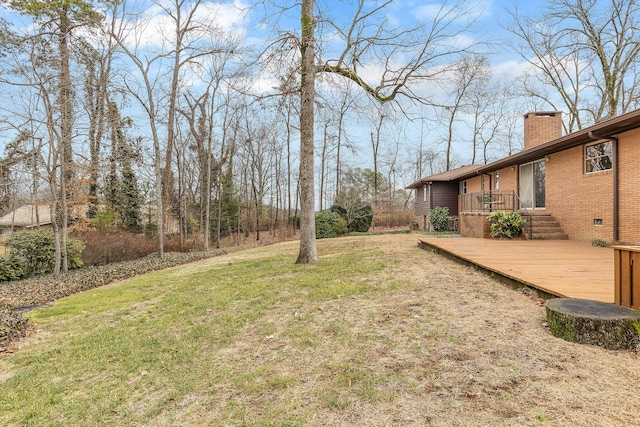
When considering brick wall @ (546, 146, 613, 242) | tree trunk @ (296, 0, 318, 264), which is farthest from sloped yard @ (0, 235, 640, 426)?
brick wall @ (546, 146, 613, 242)

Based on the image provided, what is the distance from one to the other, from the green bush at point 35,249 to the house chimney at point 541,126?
56.7ft

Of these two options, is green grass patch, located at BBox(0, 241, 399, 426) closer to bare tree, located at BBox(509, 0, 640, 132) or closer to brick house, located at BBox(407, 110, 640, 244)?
brick house, located at BBox(407, 110, 640, 244)

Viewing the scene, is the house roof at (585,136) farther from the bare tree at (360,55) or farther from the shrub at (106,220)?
the shrub at (106,220)

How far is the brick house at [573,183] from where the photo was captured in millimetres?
7254

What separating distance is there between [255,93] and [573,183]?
8921 mm

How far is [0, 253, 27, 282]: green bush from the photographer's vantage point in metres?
8.71

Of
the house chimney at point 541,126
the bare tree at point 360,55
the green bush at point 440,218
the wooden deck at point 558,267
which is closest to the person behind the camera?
the wooden deck at point 558,267

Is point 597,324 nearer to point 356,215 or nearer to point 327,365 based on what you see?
point 327,365

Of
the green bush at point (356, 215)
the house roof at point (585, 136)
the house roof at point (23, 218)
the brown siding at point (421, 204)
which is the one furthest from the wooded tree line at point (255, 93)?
the house roof at point (23, 218)

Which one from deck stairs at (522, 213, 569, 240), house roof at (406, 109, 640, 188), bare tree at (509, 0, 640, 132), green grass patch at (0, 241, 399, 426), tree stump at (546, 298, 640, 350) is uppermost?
bare tree at (509, 0, 640, 132)

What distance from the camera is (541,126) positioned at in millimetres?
13188

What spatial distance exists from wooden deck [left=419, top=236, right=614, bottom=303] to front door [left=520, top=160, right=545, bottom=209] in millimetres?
3643

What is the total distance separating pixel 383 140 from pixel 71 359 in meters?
28.0

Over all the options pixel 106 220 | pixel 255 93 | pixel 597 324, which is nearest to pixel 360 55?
pixel 255 93
